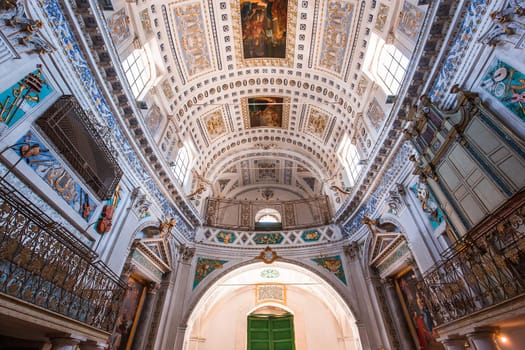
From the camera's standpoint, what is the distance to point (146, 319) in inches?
365

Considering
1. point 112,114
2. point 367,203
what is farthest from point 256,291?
point 112,114

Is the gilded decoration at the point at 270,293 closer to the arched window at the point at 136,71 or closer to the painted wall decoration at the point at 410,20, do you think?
the arched window at the point at 136,71

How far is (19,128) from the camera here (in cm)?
480

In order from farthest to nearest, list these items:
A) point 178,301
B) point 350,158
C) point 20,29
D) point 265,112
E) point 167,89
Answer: point 265,112 < point 350,158 < point 167,89 < point 178,301 < point 20,29

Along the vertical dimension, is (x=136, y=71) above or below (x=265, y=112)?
below

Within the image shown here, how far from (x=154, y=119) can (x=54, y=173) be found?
5141 millimetres

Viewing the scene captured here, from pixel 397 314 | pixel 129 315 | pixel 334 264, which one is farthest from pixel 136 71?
pixel 397 314

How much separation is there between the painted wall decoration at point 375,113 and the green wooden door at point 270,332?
456 inches

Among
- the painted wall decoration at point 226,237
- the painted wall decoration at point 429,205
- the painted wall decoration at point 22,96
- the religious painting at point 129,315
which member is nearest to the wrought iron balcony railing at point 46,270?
the painted wall decoration at point 22,96

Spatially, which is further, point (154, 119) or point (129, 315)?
point (154, 119)

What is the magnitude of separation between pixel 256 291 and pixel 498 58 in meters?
15.2

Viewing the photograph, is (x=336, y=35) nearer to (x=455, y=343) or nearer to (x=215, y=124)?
(x=215, y=124)

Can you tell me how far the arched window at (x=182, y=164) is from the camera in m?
12.2

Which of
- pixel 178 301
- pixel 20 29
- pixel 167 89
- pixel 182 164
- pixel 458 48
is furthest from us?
pixel 182 164
